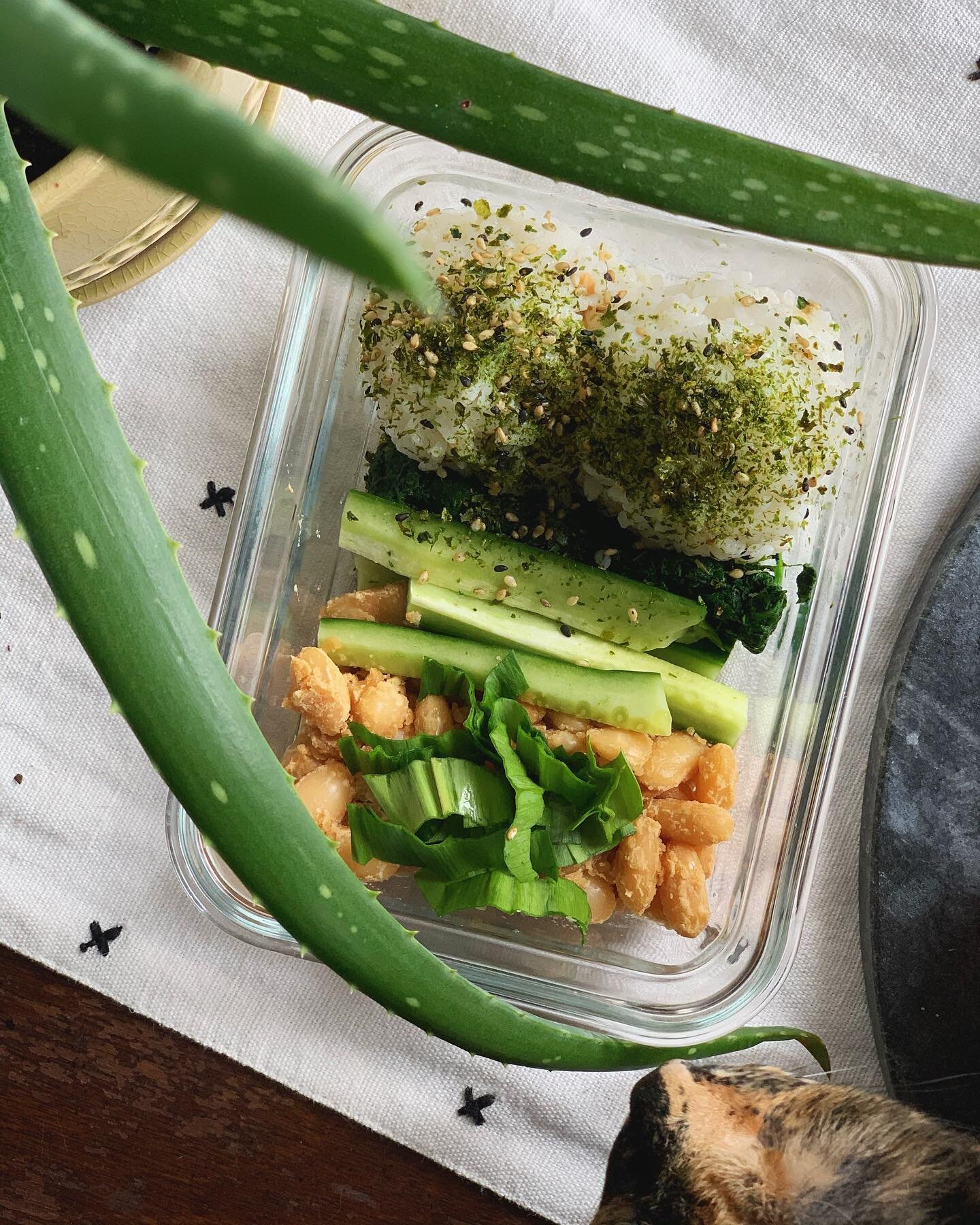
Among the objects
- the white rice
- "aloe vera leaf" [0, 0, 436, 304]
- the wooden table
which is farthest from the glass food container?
"aloe vera leaf" [0, 0, 436, 304]

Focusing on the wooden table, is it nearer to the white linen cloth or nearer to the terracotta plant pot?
the white linen cloth

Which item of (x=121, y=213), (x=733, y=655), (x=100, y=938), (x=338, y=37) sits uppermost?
(x=338, y=37)

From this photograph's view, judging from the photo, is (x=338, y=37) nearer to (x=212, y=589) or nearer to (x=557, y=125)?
(x=557, y=125)

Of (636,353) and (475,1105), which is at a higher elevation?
(636,353)

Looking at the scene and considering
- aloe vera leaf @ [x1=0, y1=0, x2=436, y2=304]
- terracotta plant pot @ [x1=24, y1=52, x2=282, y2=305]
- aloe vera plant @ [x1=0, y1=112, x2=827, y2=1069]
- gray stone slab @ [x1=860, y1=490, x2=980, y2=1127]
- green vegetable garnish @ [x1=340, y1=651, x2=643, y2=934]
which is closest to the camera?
aloe vera leaf @ [x1=0, y1=0, x2=436, y2=304]

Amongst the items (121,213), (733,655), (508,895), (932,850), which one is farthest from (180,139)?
(932,850)
